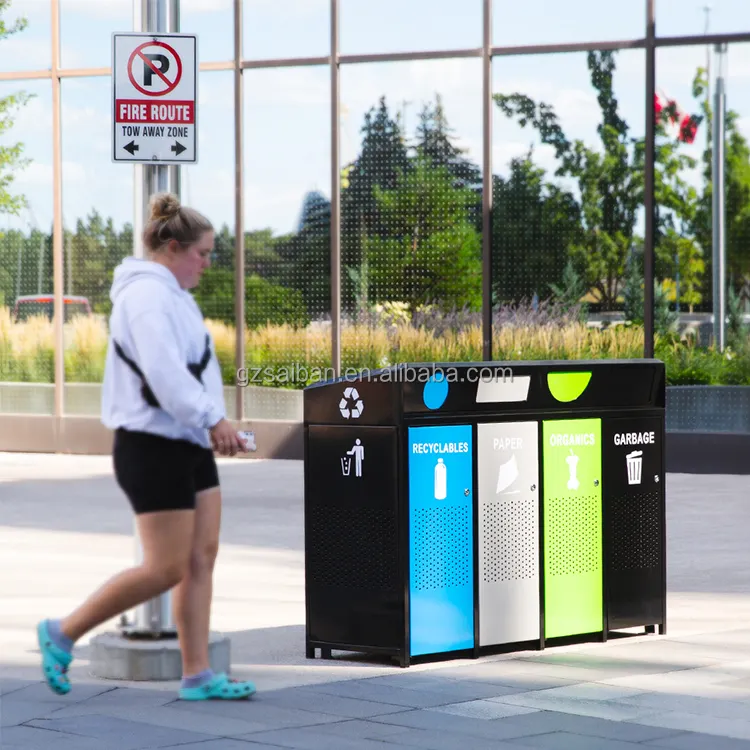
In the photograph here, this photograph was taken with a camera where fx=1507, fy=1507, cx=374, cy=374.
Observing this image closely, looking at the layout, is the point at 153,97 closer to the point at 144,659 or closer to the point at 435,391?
the point at 435,391

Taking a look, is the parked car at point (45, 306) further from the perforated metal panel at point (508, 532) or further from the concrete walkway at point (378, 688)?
the perforated metal panel at point (508, 532)

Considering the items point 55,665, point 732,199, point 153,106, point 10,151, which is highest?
point 10,151

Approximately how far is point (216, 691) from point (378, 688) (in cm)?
68

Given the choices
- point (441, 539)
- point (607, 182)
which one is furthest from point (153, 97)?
point (607, 182)

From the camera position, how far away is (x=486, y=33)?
16094mm

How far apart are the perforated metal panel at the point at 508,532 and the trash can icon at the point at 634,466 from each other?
1.81 ft

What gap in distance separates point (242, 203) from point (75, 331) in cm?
271

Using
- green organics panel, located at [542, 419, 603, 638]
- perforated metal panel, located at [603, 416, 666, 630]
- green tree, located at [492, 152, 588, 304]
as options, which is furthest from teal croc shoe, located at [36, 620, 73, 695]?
green tree, located at [492, 152, 588, 304]

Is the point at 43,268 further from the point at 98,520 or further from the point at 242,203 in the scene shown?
the point at 98,520

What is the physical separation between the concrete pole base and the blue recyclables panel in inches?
33.8

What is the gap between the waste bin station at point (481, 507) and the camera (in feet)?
20.8

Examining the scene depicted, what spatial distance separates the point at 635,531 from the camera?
7.04 metres

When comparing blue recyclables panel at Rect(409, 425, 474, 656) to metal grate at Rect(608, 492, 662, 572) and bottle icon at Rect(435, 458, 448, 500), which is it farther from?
metal grate at Rect(608, 492, 662, 572)

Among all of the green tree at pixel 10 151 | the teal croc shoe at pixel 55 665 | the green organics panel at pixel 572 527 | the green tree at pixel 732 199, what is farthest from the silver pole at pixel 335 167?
the teal croc shoe at pixel 55 665
